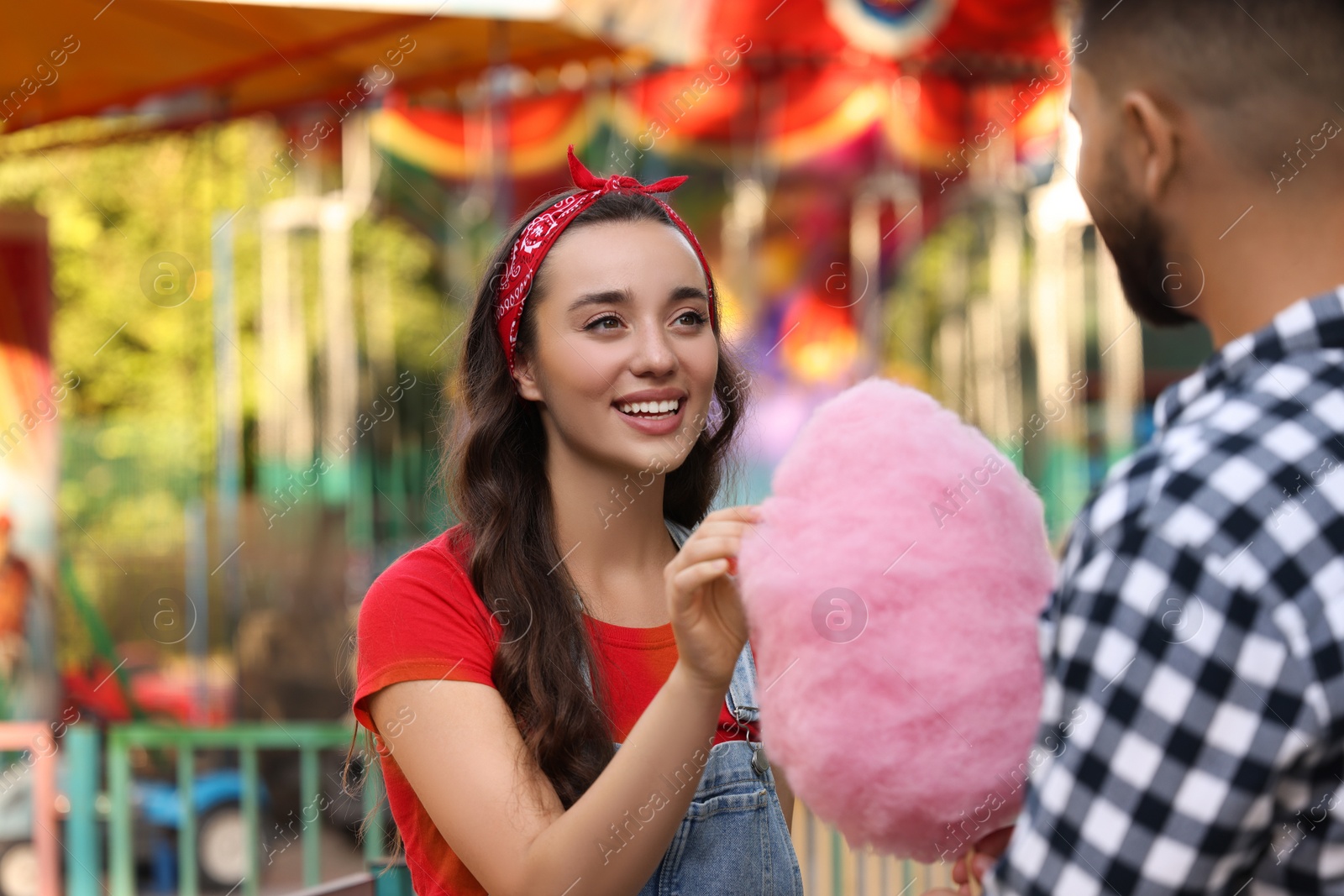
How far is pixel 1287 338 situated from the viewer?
0.96 m

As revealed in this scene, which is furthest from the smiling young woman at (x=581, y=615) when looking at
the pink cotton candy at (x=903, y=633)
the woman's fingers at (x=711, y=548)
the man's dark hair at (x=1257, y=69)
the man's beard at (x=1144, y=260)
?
the man's dark hair at (x=1257, y=69)

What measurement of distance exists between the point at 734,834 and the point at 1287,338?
105 centimetres

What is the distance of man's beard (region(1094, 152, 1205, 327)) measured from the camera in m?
1.03

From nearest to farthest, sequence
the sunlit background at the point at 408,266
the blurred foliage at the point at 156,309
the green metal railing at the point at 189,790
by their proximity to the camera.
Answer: the green metal railing at the point at 189,790
the sunlit background at the point at 408,266
the blurred foliage at the point at 156,309

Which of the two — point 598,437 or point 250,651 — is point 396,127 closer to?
point 250,651

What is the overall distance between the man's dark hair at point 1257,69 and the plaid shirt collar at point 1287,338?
0.13 meters

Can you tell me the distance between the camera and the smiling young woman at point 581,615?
1382mm

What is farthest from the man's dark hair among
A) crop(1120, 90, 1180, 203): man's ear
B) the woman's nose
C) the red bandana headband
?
the red bandana headband

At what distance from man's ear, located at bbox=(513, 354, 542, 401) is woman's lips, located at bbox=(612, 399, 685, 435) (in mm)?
178

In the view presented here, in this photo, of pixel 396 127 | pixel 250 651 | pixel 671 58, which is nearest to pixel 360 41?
pixel 396 127

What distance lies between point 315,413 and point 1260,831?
5.74 metres

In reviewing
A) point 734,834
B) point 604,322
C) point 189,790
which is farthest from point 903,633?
point 189,790

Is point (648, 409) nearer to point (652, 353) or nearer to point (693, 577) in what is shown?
point (652, 353)

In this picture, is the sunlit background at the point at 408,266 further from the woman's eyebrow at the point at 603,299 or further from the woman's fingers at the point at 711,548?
the woman's fingers at the point at 711,548
